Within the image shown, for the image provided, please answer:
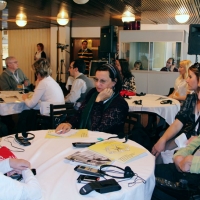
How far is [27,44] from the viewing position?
44.1 feet

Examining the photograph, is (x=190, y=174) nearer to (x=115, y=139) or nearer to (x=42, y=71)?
(x=115, y=139)

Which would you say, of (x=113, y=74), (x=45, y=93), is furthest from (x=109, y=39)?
(x=113, y=74)

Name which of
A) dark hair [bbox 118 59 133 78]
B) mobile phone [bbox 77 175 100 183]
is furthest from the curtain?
mobile phone [bbox 77 175 100 183]

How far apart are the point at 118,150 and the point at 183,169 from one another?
0.46 meters

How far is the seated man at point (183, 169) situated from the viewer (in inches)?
77.6

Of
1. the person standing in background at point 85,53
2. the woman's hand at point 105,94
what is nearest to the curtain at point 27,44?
the person standing in background at point 85,53

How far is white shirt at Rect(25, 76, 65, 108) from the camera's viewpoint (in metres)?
4.30

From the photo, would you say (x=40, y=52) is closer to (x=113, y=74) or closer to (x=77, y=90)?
(x=77, y=90)

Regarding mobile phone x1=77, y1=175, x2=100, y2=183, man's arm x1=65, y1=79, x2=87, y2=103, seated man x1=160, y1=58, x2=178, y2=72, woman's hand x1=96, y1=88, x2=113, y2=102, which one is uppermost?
seated man x1=160, y1=58, x2=178, y2=72

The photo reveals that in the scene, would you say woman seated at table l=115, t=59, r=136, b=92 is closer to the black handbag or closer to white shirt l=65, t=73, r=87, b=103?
white shirt l=65, t=73, r=87, b=103

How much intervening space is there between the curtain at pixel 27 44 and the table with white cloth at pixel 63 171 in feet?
36.3

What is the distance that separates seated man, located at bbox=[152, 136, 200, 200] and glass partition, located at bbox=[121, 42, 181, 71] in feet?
23.8

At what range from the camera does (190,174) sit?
213cm

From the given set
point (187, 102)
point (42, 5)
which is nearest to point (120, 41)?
point (42, 5)
